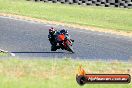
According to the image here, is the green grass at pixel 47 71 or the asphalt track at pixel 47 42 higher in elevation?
the green grass at pixel 47 71

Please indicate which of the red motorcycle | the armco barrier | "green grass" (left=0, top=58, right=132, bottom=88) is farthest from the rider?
the armco barrier

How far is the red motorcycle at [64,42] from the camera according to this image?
13.8m

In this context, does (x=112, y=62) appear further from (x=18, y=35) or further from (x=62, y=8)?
(x=62, y=8)

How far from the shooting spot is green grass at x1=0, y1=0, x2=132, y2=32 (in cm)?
2211

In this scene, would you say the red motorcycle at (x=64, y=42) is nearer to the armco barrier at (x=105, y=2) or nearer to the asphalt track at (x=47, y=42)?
the asphalt track at (x=47, y=42)

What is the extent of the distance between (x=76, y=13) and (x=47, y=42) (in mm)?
9746

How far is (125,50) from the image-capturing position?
51.3ft

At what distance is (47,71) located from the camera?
10.6 m

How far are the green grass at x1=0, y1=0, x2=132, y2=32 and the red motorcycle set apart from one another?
694 centimetres

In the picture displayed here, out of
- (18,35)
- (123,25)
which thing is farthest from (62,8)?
(18,35)

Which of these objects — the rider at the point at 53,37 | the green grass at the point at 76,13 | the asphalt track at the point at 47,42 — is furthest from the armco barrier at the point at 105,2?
the rider at the point at 53,37

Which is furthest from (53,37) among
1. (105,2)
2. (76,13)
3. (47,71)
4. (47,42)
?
(105,2)

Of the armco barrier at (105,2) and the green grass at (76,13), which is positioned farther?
the armco barrier at (105,2)

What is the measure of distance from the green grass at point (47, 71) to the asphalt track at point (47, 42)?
1.57 m
